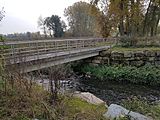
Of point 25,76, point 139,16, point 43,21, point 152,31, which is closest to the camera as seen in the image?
point 25,76

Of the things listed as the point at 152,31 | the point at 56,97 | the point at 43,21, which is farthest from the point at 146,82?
the point at 43,21

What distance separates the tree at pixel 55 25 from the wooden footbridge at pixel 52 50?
2480 centimetres

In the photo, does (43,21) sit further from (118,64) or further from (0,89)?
(0,89)

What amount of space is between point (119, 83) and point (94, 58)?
22.8ft

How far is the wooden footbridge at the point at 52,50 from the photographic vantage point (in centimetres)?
1301

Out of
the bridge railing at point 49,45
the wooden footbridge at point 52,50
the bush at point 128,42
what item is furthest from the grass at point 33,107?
the bush at point 128,42

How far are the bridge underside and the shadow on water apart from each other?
2.42 meters

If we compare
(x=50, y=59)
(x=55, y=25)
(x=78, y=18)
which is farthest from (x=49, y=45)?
(x=78, y=18)

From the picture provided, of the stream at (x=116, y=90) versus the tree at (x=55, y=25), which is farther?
the tree at (x=55, y=25)

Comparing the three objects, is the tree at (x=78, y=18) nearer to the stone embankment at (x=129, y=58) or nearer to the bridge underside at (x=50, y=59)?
the bridge underside at (x=50, y=59)

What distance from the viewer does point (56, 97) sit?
6227mm

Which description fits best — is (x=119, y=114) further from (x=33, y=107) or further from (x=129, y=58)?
(x=129, y=58)

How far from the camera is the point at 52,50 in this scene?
65.0 feet

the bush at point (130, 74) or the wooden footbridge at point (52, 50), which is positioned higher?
the wooden footbridge at point (52, 50)
